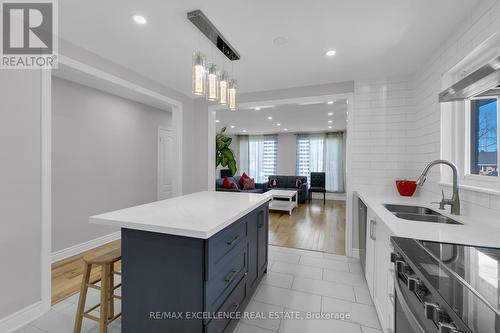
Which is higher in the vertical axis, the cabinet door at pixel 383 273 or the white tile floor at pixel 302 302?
the cabinet door at pixel 383 273

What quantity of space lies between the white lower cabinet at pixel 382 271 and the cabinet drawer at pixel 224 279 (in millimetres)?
992

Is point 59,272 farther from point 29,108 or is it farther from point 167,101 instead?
point 167,101

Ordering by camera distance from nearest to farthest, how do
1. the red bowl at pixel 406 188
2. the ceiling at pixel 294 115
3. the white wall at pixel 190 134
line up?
the red bowl at pixel 406 188 → the white wall at pixel 190 134 → the ceiling at pixel 294 115

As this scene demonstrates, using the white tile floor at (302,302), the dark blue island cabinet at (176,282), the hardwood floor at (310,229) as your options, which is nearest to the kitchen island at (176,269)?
the dark blue island cabinet at (176,282)

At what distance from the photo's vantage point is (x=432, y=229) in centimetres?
129

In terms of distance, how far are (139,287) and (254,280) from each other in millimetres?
1066

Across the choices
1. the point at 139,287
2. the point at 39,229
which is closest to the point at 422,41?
the point at 139,287

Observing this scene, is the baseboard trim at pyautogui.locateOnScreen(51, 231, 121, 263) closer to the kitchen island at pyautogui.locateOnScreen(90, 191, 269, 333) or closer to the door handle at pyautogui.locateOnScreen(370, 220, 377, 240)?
the kitchen island at pyautogui.locateOnScreen(90, 191, 269, 333)

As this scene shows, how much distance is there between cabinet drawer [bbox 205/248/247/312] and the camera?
1.28 metres

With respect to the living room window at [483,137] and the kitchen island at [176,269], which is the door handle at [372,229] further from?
the kitchen island at [176,269]

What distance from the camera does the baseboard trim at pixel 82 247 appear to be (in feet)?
9.16

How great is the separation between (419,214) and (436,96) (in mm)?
1200

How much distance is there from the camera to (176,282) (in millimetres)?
1292

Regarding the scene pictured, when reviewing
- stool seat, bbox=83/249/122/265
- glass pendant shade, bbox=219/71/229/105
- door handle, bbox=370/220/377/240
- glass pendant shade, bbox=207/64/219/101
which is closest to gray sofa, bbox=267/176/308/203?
door handle, bbox=370/220/377/240
